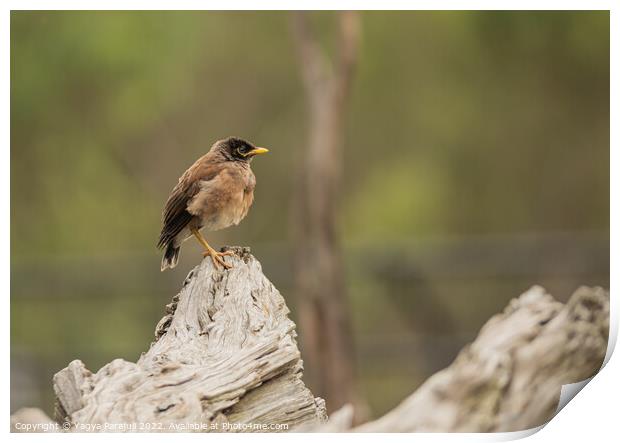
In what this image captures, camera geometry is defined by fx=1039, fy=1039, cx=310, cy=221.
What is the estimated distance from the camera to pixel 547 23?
5.23 meters

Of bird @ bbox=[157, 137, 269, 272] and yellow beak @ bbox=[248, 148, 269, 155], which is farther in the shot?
yellow beak @ bbox=[248, 148, 269, 155]

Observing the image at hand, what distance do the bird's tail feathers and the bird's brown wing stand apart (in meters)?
0.04

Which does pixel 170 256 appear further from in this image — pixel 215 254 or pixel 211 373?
pixel 211 373

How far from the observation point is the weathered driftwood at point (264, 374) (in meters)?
4.64

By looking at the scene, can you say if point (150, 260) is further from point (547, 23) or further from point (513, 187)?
point (547, 23)

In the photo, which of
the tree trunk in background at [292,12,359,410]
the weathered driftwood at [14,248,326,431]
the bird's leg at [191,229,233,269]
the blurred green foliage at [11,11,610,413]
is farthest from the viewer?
the tree trunk in background at [292,12,359,410]

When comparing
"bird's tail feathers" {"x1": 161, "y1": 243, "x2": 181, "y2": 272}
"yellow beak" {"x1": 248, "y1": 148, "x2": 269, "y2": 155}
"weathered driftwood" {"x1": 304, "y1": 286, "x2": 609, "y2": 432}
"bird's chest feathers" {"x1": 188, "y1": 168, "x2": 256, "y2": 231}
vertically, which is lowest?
"weathered driftwood" {"x1": 304, "y1": 286, "x2": 609, "y2": 432}

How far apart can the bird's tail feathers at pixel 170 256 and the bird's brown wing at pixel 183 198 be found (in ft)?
0.12

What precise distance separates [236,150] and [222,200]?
0.98ft

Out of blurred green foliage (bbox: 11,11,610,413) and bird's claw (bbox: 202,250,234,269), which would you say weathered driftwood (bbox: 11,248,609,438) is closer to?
bird's claw (bbox: 202,250,234,269)

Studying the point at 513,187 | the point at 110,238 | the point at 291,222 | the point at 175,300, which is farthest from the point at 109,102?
the point at 513,187

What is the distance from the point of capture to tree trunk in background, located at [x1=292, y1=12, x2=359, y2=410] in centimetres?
650

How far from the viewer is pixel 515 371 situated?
489 centimetres

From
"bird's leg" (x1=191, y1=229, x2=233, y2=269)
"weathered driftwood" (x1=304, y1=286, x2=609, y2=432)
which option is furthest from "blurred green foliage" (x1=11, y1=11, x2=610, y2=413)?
"bird's leg" (x1=191, y1=229, x2=233, y2=269)
